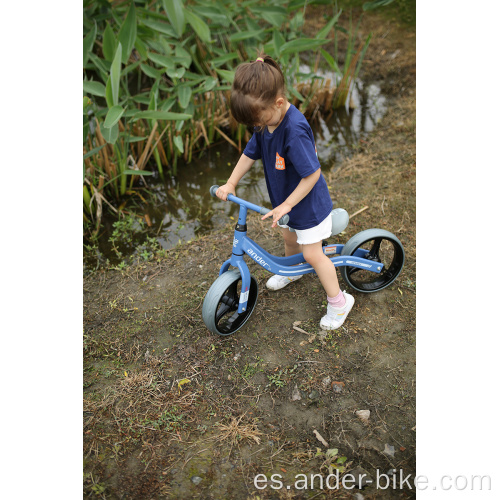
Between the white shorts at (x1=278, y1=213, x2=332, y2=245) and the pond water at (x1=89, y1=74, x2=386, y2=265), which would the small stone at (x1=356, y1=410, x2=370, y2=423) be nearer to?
the white shorts at (x1=278, y1=213, x2=332, y2=245)

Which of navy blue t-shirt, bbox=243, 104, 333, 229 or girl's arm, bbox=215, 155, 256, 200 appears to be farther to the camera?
girl's arm, bbox=215, 155, 256, 200

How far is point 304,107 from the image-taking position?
156 inches

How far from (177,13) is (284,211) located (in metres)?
2.25

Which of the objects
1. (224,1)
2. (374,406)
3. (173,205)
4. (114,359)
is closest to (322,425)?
(374,406)

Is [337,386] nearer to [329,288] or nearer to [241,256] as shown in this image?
[329,288]

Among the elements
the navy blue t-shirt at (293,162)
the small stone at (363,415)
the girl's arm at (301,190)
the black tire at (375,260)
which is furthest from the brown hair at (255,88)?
the small stone at (363,415)

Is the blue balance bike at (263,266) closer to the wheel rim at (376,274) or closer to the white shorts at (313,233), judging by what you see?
the wheel rim at (376,274)

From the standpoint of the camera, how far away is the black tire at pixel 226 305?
2.04 metres

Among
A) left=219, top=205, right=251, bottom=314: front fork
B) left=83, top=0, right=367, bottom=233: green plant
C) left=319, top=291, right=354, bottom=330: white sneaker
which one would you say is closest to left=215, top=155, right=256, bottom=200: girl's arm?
left=219, top=205, right=251, bottom=314: front fork

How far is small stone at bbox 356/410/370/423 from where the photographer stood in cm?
188

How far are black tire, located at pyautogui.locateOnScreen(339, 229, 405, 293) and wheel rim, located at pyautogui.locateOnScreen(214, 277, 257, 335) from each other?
1.71 ft

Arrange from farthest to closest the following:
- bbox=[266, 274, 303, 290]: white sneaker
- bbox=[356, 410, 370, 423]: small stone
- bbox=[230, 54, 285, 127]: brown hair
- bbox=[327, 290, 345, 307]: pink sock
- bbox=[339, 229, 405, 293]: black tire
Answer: bbox=[266, 274, 303, 290]: white sneaker → bbox=[339, 229, 405, 293]: black tire → bbox=[327, 290, 345, 307]: pink sock → bbox=[356, 410, 370, 423]: small stone → bbox=[230, 54, 285, 127]: brown hair

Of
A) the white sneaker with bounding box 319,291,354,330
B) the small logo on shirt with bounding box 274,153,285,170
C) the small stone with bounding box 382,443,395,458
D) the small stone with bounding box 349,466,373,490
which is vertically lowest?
the small stone with bounding box 382,443,395,458

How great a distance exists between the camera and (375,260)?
2.44m
